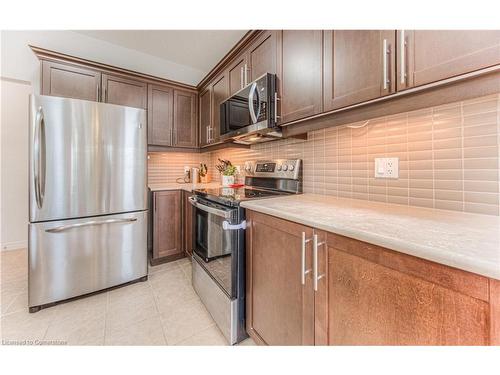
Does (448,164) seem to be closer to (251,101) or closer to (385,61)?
(385,61)

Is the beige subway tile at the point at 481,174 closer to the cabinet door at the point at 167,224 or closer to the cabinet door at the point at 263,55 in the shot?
the cabinet door at the point at 263,55

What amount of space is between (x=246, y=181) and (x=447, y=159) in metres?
1.56

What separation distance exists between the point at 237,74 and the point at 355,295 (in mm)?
1895

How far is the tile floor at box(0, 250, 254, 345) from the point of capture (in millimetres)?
1328

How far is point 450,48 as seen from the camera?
708 millimetres

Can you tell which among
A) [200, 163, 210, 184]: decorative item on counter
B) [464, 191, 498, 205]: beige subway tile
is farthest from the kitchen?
[200, 163, 210, 184]: decorative item on counter

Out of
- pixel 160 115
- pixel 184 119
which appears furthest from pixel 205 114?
pixel 160 115

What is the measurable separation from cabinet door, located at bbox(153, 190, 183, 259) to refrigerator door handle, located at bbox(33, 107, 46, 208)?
2.95 feet

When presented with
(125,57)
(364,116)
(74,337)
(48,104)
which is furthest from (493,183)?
(125,57)

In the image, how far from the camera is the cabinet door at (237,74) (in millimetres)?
1760

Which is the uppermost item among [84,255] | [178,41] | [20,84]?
[178,41]

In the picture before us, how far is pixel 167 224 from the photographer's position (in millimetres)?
2383

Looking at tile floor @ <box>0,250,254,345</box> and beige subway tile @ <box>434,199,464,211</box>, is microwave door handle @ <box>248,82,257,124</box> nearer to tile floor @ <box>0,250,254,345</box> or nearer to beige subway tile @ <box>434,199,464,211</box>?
beige subway tile @ <box>434,199,464,211</box>
